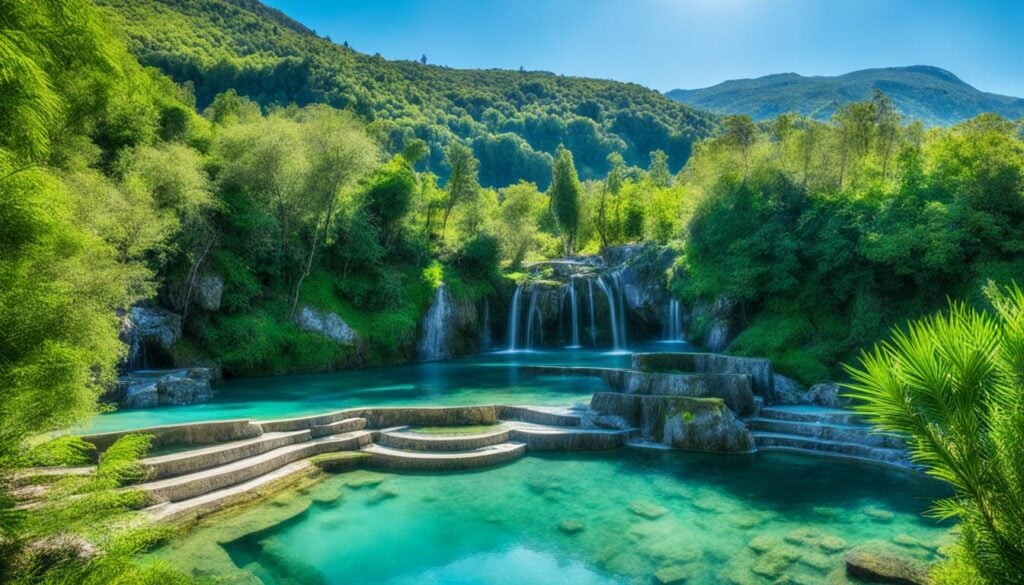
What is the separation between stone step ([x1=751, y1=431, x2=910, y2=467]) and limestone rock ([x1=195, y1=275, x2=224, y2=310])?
818 inches

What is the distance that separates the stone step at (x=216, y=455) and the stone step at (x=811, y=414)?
12.8 meters

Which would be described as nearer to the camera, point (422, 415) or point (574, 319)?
point (422, 415)

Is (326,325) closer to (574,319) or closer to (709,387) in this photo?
(574,319)

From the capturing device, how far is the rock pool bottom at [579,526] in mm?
8516

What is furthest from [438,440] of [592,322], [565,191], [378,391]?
[565,191]

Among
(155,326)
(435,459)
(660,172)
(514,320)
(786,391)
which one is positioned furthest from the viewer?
(660,172)

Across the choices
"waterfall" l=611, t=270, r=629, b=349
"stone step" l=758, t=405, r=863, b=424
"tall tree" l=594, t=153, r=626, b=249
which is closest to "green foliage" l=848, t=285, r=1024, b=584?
"stone step" l=758, t=405, r=863, b=424

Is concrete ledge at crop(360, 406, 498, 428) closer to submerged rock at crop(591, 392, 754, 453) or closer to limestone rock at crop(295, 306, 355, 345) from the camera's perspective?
submerged rock at crop(591, 392, 754, 453)

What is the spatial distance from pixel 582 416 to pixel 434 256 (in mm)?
21213

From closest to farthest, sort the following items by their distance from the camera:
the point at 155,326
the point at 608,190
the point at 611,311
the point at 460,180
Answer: the point at 155,326 < the point at 611,311 < the point at 460,180 < the point at 608,190

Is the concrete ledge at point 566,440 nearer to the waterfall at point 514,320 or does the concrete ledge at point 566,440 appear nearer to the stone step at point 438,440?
the stone step at point 438,440

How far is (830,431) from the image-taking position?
14453 mm

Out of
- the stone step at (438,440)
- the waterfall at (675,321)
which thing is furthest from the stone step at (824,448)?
the waterfall at (675,321)

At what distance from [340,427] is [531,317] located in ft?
69.1
